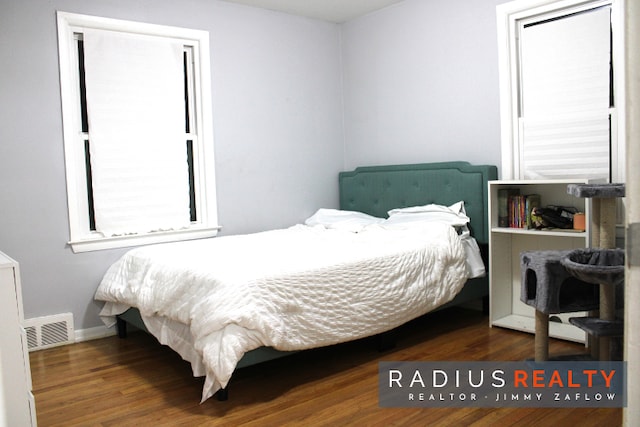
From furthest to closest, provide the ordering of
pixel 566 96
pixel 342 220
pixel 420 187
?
pixel 342 220
pixel 420 187
pixel 566 96

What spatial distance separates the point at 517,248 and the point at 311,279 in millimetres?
1749

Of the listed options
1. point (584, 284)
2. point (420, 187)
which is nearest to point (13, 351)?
point (584, 284)

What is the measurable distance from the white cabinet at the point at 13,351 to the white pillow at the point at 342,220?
249 cm

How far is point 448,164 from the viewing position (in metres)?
4.07

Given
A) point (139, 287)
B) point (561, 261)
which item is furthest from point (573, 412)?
point (139, 287)

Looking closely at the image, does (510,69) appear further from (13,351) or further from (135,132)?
(13,351)

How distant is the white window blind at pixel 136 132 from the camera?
373 centimetres

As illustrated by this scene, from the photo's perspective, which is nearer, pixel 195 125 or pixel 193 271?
pixel 193 271

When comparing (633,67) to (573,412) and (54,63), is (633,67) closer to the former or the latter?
(573,412)

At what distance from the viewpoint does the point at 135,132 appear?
388 centimetres

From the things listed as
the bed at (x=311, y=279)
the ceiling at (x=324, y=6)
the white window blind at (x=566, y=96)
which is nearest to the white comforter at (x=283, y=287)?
the bed at (x=311, y=279)

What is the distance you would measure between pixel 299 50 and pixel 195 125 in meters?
1.20

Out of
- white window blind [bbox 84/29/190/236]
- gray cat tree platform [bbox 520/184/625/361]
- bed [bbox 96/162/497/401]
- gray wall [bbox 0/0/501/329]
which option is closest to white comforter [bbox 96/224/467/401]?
bed [bbox 96/162/497/401]

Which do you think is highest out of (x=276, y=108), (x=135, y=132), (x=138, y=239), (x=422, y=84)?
(x=422, y=84)
